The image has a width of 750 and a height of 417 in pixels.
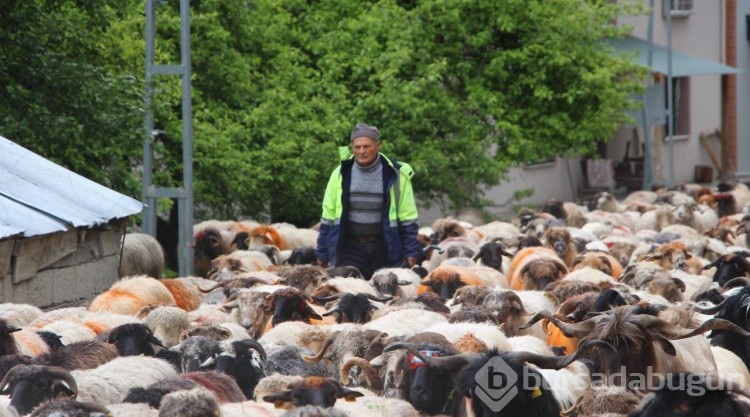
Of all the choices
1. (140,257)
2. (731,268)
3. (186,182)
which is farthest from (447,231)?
(731,268)

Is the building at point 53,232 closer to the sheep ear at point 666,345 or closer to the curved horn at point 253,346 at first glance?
the curved horn at point 253,346

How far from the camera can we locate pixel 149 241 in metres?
15.9

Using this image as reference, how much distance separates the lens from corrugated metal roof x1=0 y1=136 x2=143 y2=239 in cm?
1188

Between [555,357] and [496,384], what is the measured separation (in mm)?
718

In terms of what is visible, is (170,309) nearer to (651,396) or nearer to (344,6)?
(651,396)

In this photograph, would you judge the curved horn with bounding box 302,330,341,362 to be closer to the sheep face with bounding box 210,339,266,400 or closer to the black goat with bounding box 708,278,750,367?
the sheep face with bounding box 210,339,266,400

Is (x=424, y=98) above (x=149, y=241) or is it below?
above

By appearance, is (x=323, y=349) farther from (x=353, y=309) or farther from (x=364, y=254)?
(x=364, y=254)

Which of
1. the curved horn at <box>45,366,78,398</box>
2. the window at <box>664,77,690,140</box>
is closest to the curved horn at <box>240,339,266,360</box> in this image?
the curved horn at <box>45,366,78,398</box>

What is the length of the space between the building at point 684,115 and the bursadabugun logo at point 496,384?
79.6ft

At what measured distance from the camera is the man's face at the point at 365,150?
1205cm

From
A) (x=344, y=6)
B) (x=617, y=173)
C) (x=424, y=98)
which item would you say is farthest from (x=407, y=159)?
(x=617, y=173)

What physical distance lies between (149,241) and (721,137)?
31.9 m

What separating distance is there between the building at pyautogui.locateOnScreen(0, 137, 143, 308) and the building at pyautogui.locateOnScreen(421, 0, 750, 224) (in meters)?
18.4
